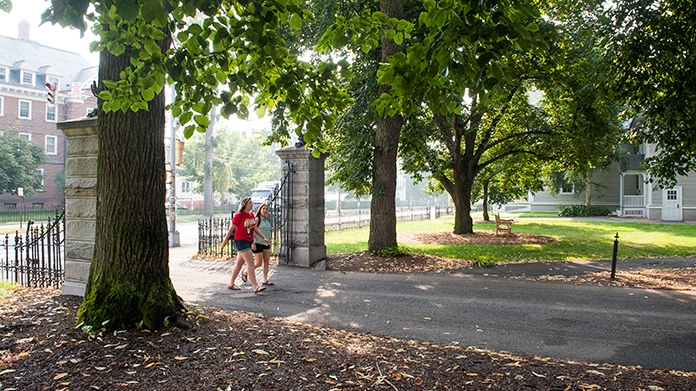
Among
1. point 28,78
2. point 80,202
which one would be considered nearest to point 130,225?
point 80,202

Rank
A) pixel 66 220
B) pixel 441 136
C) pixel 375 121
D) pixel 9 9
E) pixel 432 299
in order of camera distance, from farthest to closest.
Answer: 1. pixel 441 136
2. pixel 375 121
3. pixel 432 299
4. pixel 66 220
5. pixel 9 9

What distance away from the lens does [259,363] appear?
4.32 m

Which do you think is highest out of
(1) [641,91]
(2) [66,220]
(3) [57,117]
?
(3) [57,117]

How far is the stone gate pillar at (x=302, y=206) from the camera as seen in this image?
1191cm

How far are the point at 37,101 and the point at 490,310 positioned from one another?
166ft

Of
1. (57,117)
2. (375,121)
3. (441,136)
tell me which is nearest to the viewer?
(375,121)

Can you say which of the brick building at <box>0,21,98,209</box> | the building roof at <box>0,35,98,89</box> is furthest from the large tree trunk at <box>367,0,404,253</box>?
the building roof at <box>0,35,98,89</box>

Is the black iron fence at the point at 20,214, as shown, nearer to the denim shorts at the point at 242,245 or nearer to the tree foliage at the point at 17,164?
the tree foliage at the point at 17,164

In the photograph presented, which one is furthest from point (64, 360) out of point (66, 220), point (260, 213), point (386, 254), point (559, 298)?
point (386, 254)

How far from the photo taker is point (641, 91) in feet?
33.1

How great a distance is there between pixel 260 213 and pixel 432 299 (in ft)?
12.9

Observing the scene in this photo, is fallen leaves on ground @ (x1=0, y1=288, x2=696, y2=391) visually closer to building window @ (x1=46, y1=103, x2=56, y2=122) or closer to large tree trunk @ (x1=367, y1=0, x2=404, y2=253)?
large tree trunk @ (x1=367, y1=0, x2=404, y2=253)

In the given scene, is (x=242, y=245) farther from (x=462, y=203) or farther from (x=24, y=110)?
(x=24, y=110)

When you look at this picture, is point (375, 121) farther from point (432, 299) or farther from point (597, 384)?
point (597, 384)
